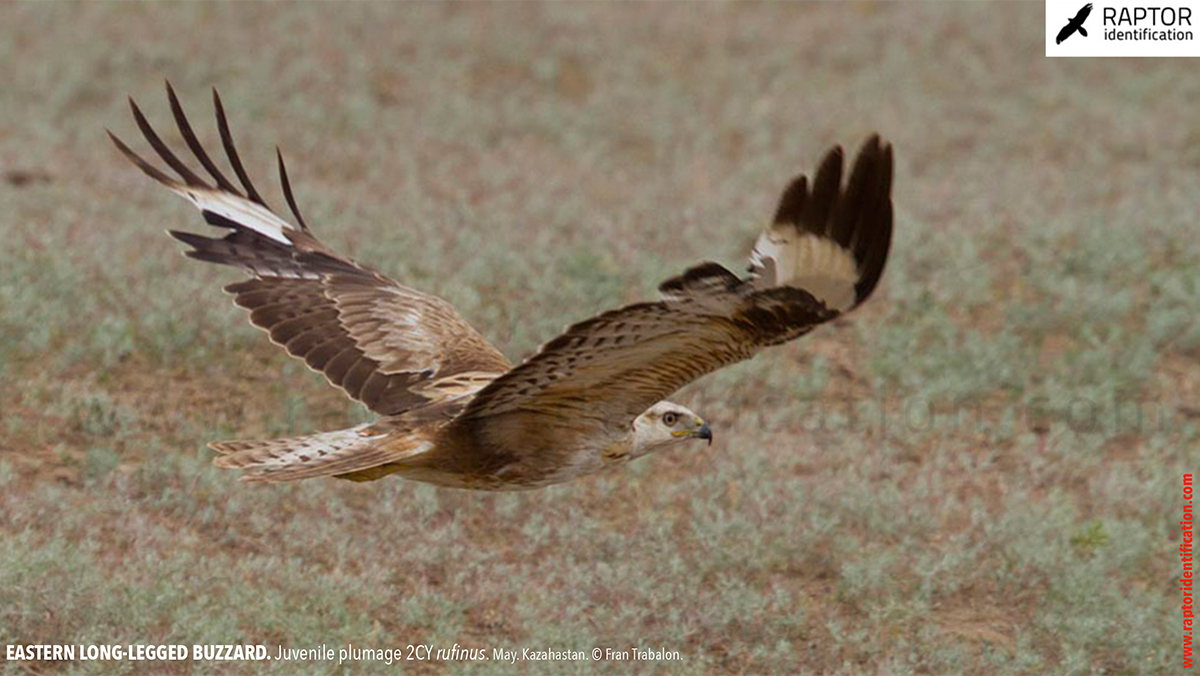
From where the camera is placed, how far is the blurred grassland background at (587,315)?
322 inches

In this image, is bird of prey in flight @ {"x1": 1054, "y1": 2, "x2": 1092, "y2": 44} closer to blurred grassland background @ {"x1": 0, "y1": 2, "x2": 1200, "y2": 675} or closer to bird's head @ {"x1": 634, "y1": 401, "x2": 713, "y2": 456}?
blurred grassland background @ {"x1": 0, "y1": 2, "x2": 1200, "y2": 675}

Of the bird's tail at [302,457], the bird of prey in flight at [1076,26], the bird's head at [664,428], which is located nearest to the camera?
the bird's tail at [302,457]

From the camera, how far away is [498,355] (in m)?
8.30

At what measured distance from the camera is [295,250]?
8.62 m

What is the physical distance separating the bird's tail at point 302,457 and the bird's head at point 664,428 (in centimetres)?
121

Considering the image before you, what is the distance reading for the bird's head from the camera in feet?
25.5

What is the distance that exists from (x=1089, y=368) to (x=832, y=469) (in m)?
2.34

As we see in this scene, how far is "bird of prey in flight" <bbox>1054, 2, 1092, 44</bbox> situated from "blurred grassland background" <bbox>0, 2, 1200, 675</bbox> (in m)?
0.55

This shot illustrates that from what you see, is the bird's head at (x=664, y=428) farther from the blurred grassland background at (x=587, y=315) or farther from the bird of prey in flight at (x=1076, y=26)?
the bird of prey in flight at (x=1076, y=26)

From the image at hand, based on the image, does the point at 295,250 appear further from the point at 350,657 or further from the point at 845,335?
the point at 845,335

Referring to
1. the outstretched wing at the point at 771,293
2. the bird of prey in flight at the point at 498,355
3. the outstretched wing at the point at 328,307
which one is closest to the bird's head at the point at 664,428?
the bird of prey in flight at the point at 498,355

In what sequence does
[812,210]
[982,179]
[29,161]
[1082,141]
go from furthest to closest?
[1082,141] → [982,179] → [29,161] → [812,210]

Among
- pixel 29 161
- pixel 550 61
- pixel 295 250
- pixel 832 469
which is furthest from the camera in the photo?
pixel 550 61

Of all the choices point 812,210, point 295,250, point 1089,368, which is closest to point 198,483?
point 295,250
